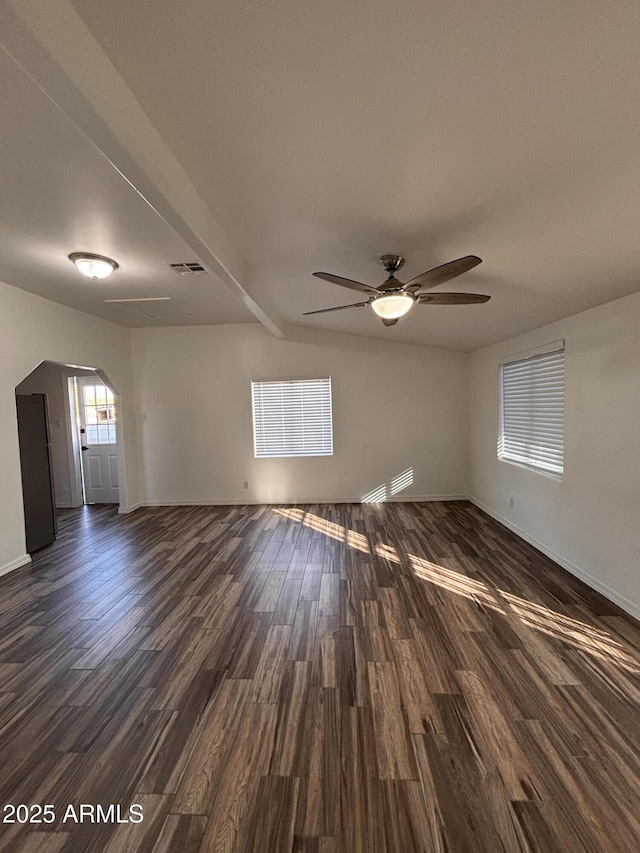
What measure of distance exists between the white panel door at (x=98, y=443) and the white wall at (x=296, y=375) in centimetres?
83

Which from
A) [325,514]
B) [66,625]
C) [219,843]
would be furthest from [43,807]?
[325,514]

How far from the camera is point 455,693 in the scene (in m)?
2.01

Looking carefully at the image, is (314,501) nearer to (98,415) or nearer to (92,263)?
(98,415)

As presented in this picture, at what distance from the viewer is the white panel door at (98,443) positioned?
6.72 metres

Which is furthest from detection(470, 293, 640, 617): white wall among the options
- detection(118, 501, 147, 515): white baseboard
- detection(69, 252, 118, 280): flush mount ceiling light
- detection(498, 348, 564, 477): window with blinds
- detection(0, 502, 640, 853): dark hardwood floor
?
detection(118, 501, 147, 515): white baseboard

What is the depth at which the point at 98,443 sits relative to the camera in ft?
22.2

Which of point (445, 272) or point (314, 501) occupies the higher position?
point (445, 272)

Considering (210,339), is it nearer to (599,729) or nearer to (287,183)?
(287,183)

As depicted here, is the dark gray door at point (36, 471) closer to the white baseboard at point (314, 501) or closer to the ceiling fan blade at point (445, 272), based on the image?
the white baseboard at point (314, 501)

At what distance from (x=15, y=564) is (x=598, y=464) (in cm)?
549

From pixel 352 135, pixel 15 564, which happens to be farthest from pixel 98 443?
pixel 352 135

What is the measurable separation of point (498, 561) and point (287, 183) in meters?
3.64

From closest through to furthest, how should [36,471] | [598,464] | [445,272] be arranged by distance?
[445,272]
[598,464]
[36,471]

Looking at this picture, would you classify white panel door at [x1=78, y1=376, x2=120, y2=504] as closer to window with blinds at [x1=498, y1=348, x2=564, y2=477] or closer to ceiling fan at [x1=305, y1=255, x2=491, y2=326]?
ceiling fan at [x1=305, y1=255, x2=491, y2=326]
